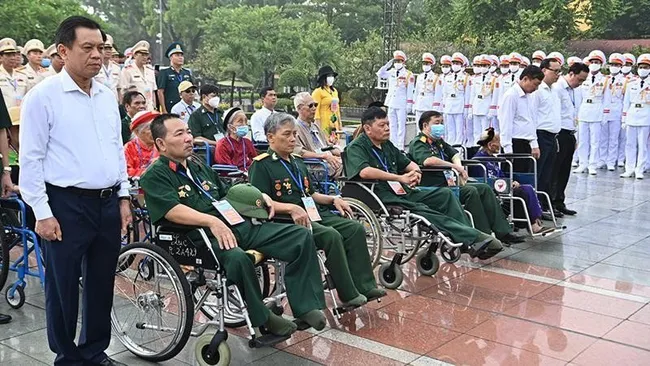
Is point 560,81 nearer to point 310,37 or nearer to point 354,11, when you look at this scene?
point 310,37

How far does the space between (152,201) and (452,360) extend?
166 cm

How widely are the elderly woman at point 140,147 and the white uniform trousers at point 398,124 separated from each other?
7.92 m

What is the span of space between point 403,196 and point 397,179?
183 mm

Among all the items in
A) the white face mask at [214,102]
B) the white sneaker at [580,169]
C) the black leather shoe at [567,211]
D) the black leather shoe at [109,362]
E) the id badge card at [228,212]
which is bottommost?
the white sneaker at [580,169]

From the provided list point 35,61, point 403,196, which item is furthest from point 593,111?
point 35,61

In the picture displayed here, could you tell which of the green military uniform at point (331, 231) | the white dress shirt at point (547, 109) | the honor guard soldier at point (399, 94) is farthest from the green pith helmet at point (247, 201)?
the honor guard soldier at point (399, 94)

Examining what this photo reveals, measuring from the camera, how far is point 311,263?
3.28 meters

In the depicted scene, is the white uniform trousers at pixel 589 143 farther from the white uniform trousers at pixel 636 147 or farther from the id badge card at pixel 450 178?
the id badge card at pixel 450 178

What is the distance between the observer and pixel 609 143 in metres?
10.8

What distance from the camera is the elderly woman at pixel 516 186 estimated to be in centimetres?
582

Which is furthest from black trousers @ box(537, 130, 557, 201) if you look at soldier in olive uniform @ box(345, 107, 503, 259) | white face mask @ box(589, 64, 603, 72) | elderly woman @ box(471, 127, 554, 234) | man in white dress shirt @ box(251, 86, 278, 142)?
white face mask @ box(589, 64, 603, 72)

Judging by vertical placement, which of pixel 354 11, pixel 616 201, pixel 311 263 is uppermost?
pixel 354 11

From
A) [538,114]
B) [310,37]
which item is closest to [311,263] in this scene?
[538,114]

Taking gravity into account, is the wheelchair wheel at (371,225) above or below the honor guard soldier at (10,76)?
below
